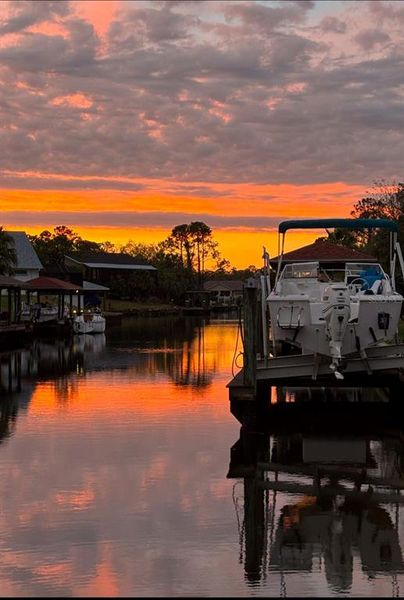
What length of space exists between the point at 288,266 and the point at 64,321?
47342 mm

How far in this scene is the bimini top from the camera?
867 inches

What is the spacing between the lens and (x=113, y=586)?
10.0 metres

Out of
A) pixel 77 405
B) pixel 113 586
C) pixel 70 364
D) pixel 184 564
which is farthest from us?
pixel 70 364

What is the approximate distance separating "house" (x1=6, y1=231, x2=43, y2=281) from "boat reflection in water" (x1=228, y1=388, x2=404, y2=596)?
8454 cm

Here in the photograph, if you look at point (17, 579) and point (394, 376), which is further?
point (394, 376)

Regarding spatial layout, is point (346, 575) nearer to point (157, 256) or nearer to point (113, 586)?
point (113, 586)

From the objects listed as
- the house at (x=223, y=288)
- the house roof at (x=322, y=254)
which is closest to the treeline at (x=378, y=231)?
the house roof at (x=322, y=254)

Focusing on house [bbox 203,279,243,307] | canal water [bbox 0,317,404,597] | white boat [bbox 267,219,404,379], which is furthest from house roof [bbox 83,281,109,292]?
house [bbox 203,279,243,307]

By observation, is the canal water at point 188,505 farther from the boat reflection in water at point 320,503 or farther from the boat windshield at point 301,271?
the boat windshield at point 301,271

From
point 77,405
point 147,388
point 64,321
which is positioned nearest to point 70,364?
point 147,388

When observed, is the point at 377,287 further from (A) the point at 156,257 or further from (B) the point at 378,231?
(A) the point at 156,257

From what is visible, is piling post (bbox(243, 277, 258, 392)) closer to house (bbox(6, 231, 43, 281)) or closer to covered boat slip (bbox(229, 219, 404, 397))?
covered boat slip (bbox(229, 219, 404, 397))

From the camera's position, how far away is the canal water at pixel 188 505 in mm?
10352

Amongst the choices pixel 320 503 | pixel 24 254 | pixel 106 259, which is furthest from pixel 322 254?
pixel 106 259
